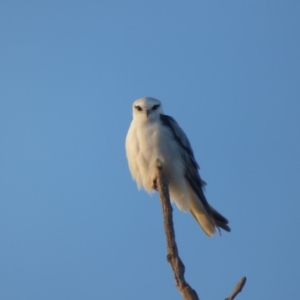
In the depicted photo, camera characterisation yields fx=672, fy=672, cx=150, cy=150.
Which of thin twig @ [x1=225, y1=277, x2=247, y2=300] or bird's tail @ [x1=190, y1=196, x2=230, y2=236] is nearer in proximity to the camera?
thin twig @ [x1=225, y1=277, x2=247, y2=300]

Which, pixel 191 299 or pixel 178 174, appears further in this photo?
pixel 178 174

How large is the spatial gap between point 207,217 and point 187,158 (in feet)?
2.82

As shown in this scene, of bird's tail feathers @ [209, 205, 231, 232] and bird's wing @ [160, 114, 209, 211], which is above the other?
bird's wing @ [160, 114, 209, 211]

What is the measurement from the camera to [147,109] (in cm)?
894

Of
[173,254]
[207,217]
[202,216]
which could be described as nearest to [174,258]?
[173,254]

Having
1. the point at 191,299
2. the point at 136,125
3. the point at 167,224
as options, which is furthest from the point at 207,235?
the point at 191,299

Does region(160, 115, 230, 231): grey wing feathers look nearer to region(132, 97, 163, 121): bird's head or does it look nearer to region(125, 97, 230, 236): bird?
region(125, 97, 230, 236): bird

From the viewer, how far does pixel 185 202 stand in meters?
8.87

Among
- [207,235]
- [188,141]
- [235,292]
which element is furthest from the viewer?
[188,141]

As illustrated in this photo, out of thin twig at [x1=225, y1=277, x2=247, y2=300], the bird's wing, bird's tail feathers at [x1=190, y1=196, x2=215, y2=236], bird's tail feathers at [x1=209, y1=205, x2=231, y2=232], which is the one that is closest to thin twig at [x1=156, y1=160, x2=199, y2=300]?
thin twig at [x1=225, y1=277, x2=247, y2=300]

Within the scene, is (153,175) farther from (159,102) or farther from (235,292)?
(235,292)

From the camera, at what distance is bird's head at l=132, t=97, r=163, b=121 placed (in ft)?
29.1

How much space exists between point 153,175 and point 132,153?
392mm

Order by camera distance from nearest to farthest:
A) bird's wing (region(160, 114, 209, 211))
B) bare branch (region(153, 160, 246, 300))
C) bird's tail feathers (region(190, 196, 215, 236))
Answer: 1. bare branch (region(153, 160, 246, 300))
2. bird's tail feathers (region(190, 196, 215, 236))
3. bird's wing (region(160, 114, 209, 211))
